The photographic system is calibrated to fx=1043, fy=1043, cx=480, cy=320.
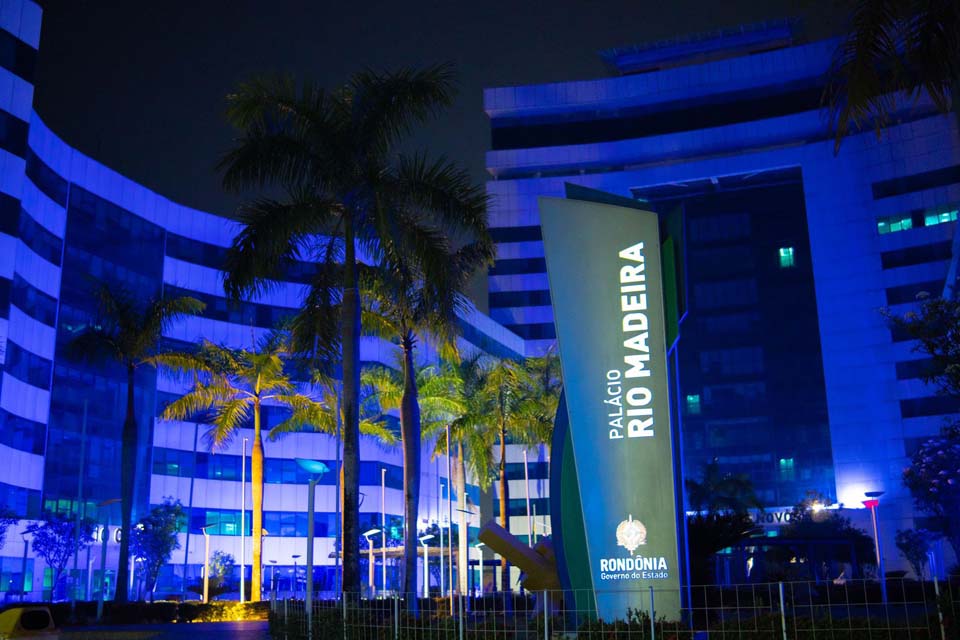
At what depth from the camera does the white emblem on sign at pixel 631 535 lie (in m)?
17.7

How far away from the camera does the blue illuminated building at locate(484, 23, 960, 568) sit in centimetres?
9138

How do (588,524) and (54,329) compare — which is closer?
(588,524)

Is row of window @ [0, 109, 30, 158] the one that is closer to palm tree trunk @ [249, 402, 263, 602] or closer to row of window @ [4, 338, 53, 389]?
row of window @ [4, 338, 53, 389]

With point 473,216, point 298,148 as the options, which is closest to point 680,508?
point 473,216

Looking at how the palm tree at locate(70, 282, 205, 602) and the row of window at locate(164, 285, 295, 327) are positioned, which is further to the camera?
the row of window at locate(164, 285, 295, 327)

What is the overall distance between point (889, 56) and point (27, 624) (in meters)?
19.5

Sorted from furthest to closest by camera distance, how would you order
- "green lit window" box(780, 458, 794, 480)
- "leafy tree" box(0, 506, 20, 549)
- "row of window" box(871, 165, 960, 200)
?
"green lit window" box(780, 458, 794, 480) < "row of window" box(871, 165, 960, 200) < "leafy tree" box(0, 506, 20, 549)

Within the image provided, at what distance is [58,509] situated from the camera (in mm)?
62281

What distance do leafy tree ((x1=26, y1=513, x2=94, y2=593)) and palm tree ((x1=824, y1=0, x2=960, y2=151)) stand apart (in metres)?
53.3

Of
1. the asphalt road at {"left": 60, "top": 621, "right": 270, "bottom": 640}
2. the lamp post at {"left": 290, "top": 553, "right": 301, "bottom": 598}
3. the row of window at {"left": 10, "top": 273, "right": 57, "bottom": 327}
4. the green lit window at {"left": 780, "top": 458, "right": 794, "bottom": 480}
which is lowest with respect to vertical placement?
the asphalt road at {"left": 60, "top": 621, "right": 270, "bottom": 640}

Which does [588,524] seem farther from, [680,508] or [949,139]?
[949,139]

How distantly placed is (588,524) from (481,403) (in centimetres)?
3244

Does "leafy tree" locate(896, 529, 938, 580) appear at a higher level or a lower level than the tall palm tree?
lower

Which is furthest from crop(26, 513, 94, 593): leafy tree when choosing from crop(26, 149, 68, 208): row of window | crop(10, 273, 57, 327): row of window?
crop(26, 149, 68, 208): row of window
